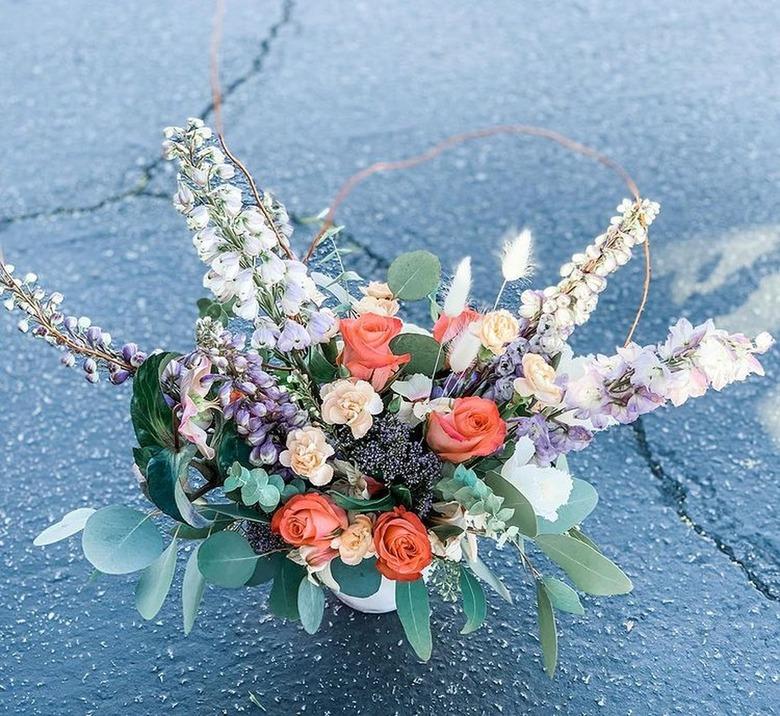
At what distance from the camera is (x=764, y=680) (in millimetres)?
1062

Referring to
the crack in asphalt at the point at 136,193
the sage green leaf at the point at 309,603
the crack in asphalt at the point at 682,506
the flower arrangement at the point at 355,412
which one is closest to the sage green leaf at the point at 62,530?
the flower arrangement at the point at 355,412

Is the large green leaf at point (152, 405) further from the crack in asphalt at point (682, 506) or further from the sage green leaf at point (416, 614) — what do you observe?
the crack in asphalt at point (682, 506)

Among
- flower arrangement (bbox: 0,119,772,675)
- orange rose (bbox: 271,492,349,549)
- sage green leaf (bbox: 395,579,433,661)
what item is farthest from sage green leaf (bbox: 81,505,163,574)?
sage green leaf (bbox: 395,579,433,661)

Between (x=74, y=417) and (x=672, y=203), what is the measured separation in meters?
1.10

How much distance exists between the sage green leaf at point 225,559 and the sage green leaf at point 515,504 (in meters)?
0.23

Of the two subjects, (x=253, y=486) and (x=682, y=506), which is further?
(x=682, y=506)

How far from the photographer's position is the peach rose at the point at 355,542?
83 centimetres

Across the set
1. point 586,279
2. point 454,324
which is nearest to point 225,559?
point 454,324

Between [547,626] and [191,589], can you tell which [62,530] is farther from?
[547,626]

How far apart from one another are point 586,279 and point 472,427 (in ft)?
0.51

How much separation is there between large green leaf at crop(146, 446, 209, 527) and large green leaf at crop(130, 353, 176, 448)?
0.01 m

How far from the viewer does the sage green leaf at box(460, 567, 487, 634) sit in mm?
900

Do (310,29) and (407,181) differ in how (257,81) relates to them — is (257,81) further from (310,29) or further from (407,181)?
(407,181)

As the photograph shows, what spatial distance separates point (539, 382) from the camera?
768mm
